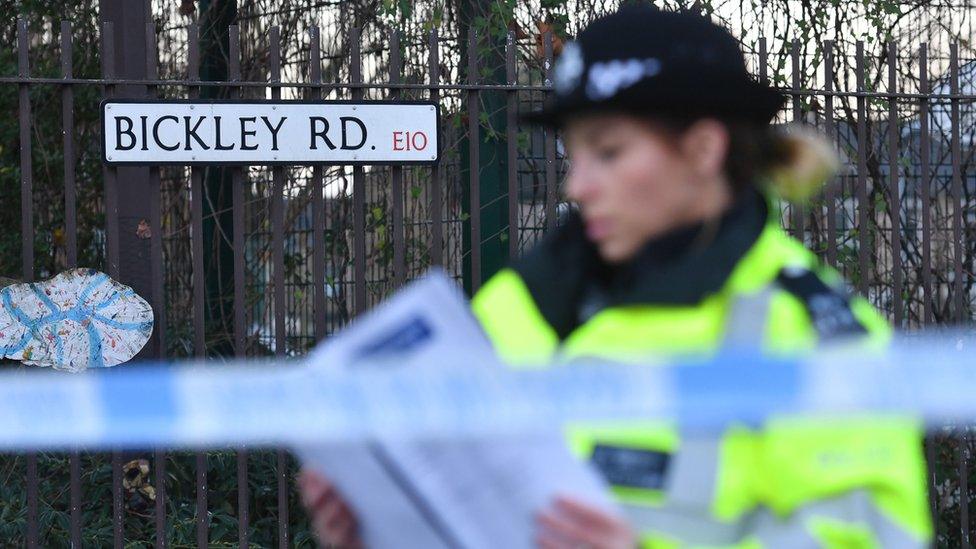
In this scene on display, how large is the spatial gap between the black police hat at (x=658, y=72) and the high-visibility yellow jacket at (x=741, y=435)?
0.13 meters

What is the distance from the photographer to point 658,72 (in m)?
1.47

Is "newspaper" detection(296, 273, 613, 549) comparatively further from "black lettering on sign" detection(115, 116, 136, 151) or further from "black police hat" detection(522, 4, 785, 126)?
"black lettering on sign" detection(115, 116, 136, 151)

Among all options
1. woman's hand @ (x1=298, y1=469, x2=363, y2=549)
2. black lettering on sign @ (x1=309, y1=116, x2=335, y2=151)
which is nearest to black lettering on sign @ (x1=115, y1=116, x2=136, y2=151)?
black lettering on sign @ (x1=309, y1=116, x2=335, y2=151)

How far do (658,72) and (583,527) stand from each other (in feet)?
1.65

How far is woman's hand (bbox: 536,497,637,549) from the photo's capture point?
52.7 inches

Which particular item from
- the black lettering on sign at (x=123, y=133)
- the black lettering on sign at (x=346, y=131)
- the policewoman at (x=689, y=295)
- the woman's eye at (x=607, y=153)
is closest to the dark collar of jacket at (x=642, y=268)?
the policewoman at (x=689, y=295)

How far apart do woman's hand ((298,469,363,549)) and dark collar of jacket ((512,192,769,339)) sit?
315mm

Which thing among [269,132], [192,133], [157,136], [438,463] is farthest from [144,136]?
[438,463]

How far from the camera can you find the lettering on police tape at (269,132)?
3955mm

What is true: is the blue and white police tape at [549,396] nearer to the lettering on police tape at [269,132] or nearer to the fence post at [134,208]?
the lettering on police tape at [269,132]

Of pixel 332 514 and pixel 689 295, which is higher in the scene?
pixel 689 295

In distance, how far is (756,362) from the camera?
137 cm

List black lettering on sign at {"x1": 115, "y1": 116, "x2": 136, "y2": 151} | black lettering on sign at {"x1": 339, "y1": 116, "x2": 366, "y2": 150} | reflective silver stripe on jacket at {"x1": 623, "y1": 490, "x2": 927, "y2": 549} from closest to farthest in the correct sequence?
reflective silver stripe on jacket at {"x1": 623, "y1": 490, "x2": 927, "y2": 549}
black lettering on sign at {"x1": 115, "y1": 116, "x2": 136, "y2": 151}
black lettering on sign at {"x1": 339, "y1": 116, "x2": 366, "y2": 150}

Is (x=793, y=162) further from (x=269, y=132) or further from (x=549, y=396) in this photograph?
(x=269, y=132)
